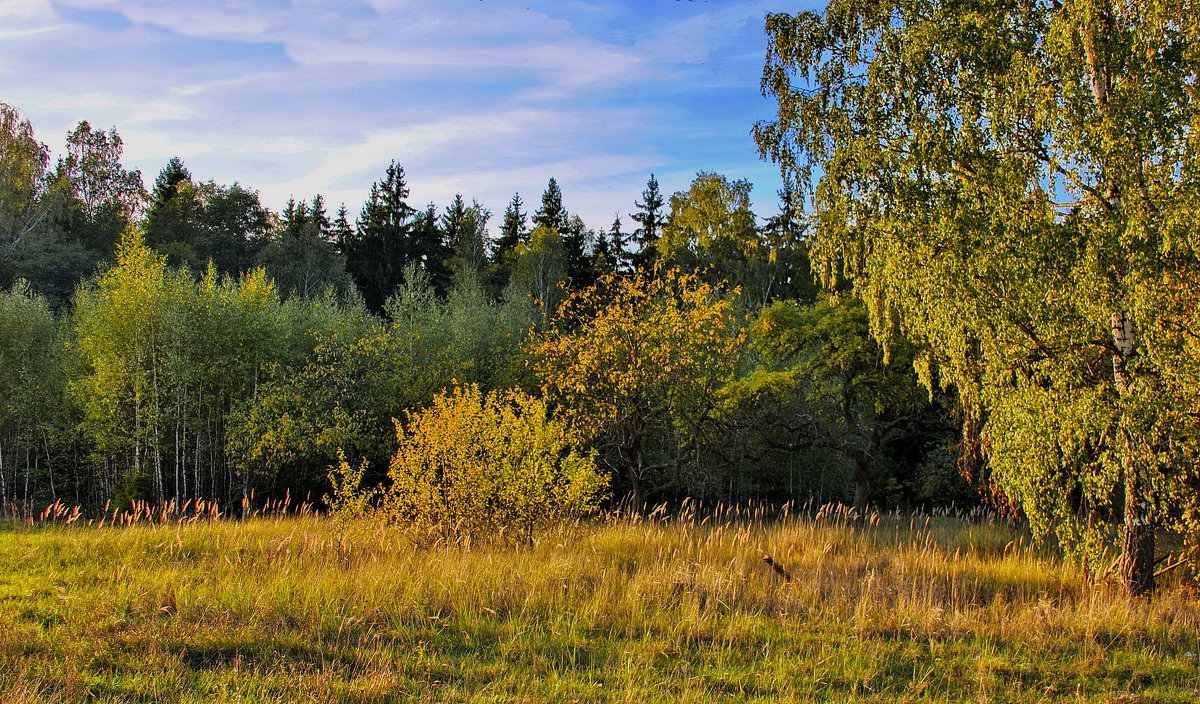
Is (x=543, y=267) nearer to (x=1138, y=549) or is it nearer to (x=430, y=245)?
(x=430, y=245)

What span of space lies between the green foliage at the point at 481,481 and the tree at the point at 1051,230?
4.88m

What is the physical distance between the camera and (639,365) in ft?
48.3

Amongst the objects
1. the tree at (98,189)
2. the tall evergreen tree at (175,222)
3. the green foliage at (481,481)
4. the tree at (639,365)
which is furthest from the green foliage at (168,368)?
the tree at (98,189)

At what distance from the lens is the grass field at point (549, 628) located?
471 cm

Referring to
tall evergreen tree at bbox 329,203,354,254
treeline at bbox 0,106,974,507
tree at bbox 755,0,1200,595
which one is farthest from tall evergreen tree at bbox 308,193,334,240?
tree at bbox 755,0,1200,595

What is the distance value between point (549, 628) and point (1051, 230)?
6577 mm

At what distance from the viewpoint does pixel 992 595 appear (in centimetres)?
788

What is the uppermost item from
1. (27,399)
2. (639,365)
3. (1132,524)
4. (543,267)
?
(543,267)

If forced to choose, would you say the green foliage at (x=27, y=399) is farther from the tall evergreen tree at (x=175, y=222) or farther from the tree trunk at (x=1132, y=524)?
the tree trunk at (x=1132, y=524)

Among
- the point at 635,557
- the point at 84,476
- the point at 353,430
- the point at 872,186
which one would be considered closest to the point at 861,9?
the point at 872,186

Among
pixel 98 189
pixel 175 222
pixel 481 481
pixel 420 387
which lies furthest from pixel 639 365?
pixel 98 189

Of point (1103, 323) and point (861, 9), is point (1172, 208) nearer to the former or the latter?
point (1103, 323)

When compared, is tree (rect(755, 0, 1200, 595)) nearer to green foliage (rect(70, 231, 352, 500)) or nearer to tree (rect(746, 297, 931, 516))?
tree (rect(746, 297, 931, 516))

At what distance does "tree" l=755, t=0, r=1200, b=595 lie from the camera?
723 centimetres
